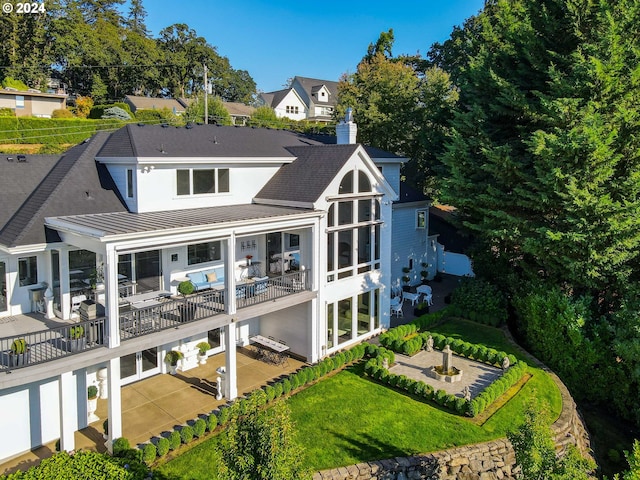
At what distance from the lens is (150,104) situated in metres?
63.3

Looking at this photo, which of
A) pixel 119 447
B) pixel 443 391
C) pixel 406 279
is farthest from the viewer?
pixel 406 279

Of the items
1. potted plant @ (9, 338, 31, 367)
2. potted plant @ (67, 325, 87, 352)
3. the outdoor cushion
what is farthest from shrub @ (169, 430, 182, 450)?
the outdoor cushion

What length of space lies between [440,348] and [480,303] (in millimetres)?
4324

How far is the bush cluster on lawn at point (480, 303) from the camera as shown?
23.0m

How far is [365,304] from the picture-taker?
21.0 m

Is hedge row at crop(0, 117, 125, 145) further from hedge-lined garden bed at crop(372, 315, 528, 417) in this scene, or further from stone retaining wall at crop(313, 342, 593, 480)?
A: stone retaining wall at crop(313, 342, 593, 480)

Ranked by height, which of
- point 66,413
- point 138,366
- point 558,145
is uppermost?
point 558,145

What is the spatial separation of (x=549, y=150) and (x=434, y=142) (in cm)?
1135

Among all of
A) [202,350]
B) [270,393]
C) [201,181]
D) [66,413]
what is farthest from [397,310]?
[66,413]

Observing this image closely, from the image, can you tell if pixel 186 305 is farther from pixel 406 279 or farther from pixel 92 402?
pixel 406 279

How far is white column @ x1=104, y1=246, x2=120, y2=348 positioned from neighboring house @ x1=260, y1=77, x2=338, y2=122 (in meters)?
68.5

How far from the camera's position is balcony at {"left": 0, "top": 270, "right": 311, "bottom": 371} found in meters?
11.8

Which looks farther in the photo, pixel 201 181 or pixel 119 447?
pixel 201 181

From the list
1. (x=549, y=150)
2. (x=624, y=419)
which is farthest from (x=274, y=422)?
(x=624, y=419)
